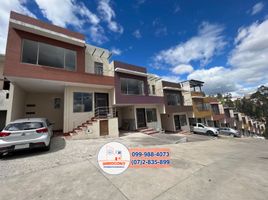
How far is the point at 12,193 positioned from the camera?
2.99 metres

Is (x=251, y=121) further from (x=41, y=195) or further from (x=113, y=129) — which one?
(x=41, y=195)

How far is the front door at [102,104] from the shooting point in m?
12.4

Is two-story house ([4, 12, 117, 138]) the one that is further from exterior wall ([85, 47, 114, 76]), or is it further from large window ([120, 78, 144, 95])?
large window ([120, 78, 144, 95])

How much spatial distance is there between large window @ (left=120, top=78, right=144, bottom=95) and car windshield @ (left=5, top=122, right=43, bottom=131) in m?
8.61

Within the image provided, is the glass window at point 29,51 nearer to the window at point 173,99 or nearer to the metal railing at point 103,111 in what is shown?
the metal railing at point 103,111

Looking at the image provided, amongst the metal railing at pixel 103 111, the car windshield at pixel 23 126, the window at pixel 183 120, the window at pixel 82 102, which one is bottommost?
the window at pixel 183 120

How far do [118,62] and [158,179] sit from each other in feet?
39.8

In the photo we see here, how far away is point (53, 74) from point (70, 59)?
8.07 ft

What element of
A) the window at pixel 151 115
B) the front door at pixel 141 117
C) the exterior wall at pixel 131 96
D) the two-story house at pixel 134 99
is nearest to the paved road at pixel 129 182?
the exterior wall at pixel 131 96

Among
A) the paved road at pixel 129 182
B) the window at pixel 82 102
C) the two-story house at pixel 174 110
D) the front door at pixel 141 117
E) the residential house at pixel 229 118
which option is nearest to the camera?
the paved road at pixel 129 182

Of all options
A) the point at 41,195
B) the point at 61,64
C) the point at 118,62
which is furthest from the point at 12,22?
the point at 41,195

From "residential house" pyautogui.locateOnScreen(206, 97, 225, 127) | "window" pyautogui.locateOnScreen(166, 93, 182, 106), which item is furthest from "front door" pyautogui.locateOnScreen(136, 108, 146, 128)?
"residential house" pyautogui.locateOnScreen(206, 97, 225, 127)

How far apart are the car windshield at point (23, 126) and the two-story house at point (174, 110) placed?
49.6 ft

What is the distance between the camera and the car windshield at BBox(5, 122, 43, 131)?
220 inches
